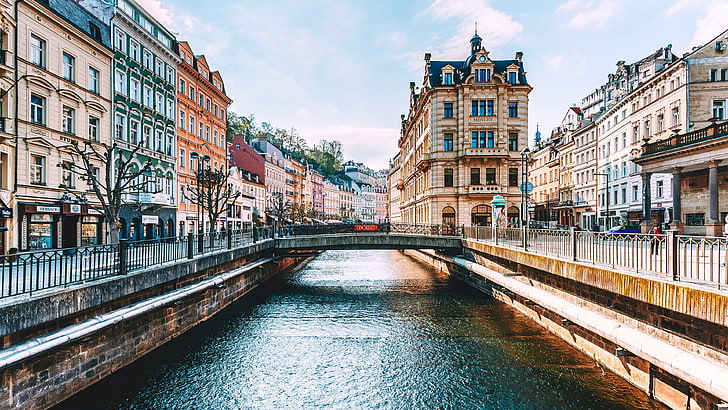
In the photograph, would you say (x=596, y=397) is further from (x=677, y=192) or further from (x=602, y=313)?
(x=677, y=192)

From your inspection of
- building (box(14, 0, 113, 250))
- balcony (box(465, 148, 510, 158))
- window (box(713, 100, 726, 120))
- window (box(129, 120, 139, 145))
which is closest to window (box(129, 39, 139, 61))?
building (box(14, 0, 113, 250))

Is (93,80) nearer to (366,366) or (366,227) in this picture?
(366,227)

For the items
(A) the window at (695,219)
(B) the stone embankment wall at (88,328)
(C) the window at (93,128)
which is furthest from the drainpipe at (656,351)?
(C) the window at (93,128)

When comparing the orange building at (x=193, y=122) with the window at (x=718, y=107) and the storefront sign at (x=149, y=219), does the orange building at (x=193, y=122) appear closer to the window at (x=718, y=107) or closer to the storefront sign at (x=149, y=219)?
the storefront sign at (x=149, y=219)

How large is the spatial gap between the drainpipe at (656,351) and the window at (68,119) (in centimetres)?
2549

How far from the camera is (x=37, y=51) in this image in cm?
2227

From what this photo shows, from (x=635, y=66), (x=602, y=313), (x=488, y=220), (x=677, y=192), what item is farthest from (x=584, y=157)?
(x=602, y=313)

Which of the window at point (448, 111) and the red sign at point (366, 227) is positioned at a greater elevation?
the window at point (448, 111)

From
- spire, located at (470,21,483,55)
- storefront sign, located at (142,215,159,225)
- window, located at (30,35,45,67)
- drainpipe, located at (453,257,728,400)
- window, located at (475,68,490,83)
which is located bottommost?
drainpipe, located at (453,257,728,400)

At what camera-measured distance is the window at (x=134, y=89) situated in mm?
30538

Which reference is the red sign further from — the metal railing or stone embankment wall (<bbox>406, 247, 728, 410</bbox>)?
stone embankment wall (<bbox>406, 247, 728, 410</bbox>)

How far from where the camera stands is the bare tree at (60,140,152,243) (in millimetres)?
15273

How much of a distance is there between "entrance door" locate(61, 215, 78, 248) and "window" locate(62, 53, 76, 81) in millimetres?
7703

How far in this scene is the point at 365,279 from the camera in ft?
102
